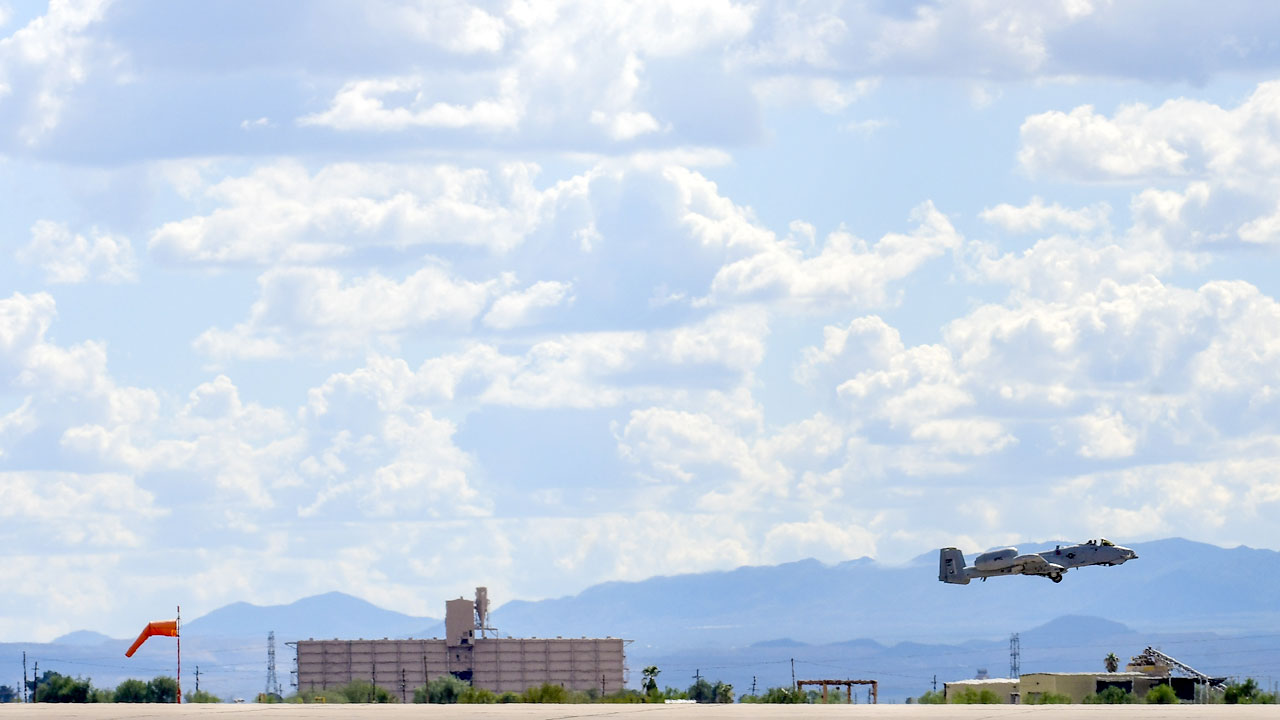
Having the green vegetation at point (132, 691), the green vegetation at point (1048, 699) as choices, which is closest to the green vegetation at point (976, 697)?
the green vegetation at point (1048, 699)

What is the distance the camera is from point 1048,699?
17800cm

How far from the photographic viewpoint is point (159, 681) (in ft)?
595

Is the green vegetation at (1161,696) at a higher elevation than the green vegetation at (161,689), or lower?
lower

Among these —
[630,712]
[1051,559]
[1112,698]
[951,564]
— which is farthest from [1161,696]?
[630,712]

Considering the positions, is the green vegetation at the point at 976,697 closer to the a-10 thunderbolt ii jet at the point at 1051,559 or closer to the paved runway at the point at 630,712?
the a-10 thunderbolt ii jet at the point at 1051,559

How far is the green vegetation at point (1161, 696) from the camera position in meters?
189

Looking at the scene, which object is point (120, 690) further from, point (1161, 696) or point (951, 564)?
point (1161, 696)

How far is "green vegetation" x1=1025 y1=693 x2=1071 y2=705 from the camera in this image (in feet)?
582

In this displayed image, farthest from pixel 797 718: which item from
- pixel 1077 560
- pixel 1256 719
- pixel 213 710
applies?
pixel 1077 560

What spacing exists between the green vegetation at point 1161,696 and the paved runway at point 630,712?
117471mm

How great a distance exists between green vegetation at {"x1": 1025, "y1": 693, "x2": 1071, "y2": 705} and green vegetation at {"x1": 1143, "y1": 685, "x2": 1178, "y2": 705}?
7625 millimetres

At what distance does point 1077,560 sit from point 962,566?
65.5ft

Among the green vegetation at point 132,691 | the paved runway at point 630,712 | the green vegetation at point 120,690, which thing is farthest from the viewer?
the green vegetation at point 132,691

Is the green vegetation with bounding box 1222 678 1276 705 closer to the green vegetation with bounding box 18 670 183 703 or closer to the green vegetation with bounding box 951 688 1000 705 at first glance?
the green vegetation with bounding box 951 688 1000 705
